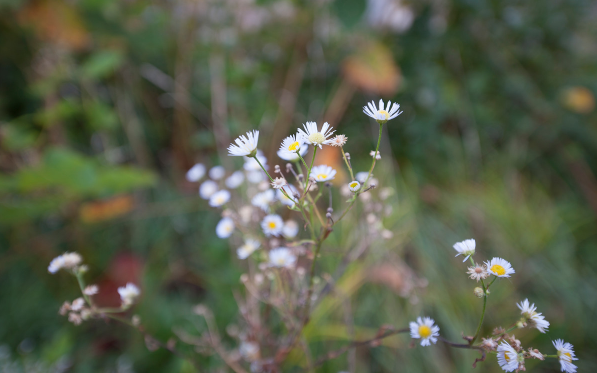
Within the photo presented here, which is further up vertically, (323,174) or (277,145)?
(277,145)

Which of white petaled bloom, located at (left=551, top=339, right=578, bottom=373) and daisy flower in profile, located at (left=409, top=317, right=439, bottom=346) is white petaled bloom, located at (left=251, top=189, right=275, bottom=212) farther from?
white petaled bloom, located at (left=551, top=339, right=578, bottom=373)

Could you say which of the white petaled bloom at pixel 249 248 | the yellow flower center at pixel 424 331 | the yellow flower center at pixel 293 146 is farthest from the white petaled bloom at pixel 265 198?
the yellow flower center at pixel 424 331

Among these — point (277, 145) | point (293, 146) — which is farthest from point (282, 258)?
point (277, 145)

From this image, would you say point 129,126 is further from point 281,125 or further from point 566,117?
point 566,117

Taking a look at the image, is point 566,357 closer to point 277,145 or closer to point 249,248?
point 249,248

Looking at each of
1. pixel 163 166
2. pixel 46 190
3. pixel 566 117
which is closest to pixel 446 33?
pixel 566 117
